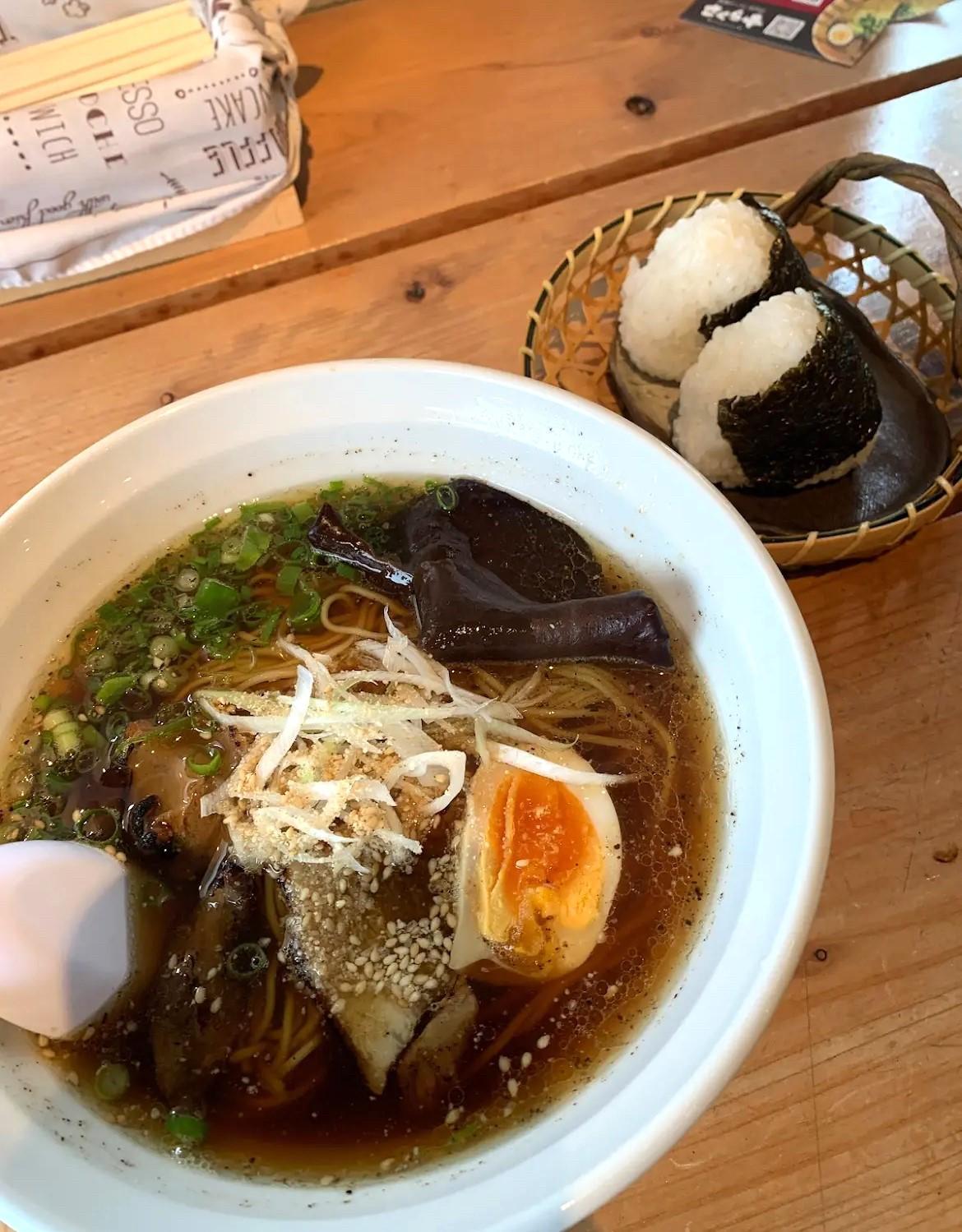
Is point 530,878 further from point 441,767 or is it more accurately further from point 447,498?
point 447,498

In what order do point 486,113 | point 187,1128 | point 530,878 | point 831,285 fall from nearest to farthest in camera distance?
point 187,1128 < point 530,878 < point 831,285 < point 486,113

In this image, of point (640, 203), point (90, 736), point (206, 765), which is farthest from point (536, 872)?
point (640, 203)

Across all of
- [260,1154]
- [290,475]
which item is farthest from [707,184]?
[260,1154]

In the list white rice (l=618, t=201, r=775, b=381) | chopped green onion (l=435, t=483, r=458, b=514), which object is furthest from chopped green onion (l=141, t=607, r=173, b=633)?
white rice (l=618, t=201, r=775, b=381)

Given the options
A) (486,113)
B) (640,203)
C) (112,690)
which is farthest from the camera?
(486,113)

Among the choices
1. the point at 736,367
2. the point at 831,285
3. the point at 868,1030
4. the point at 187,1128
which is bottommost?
the point at 868,1030

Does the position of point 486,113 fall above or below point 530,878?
above

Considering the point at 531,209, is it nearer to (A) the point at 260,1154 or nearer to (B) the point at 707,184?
(B) the point at 707,184
